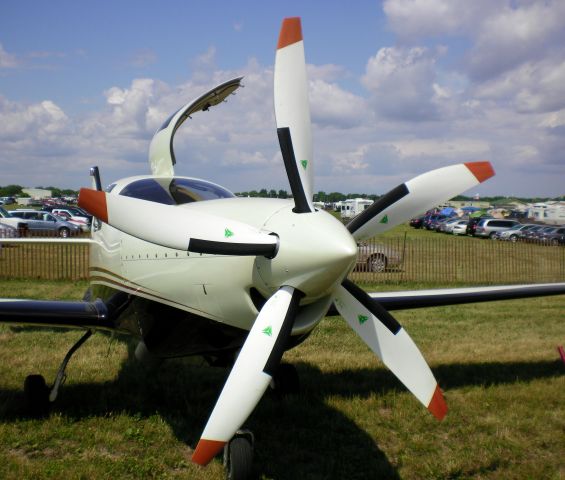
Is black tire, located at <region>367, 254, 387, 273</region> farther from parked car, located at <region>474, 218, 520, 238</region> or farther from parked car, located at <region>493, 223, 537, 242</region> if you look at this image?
parked car, located at <region>474, 218, 520, 238</region>

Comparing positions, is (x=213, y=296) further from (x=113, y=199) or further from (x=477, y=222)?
(x=477, y=222)

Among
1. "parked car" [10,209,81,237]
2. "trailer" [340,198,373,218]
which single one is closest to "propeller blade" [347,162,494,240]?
"parked car" [10,209,81,237]

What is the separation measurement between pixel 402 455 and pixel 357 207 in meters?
49.7

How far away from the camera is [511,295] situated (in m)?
7.61

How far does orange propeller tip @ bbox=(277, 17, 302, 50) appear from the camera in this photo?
4.35 meters

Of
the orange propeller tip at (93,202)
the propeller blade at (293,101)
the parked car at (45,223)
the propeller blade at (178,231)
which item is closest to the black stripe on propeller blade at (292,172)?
the propeller blade at (293,101)

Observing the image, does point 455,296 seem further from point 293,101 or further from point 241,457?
point 293,101

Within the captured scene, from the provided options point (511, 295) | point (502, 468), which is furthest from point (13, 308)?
point (511, 295)

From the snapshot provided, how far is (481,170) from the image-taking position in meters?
4.83

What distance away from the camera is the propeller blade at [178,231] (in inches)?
150

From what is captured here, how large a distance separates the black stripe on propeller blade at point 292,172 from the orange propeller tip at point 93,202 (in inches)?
51.7

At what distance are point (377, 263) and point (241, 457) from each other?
1495cm

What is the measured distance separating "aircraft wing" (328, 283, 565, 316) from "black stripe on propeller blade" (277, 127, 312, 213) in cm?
327

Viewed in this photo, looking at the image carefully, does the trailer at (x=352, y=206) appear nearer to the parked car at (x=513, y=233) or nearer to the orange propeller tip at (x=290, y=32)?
the parked car at (x=513, y=233)
